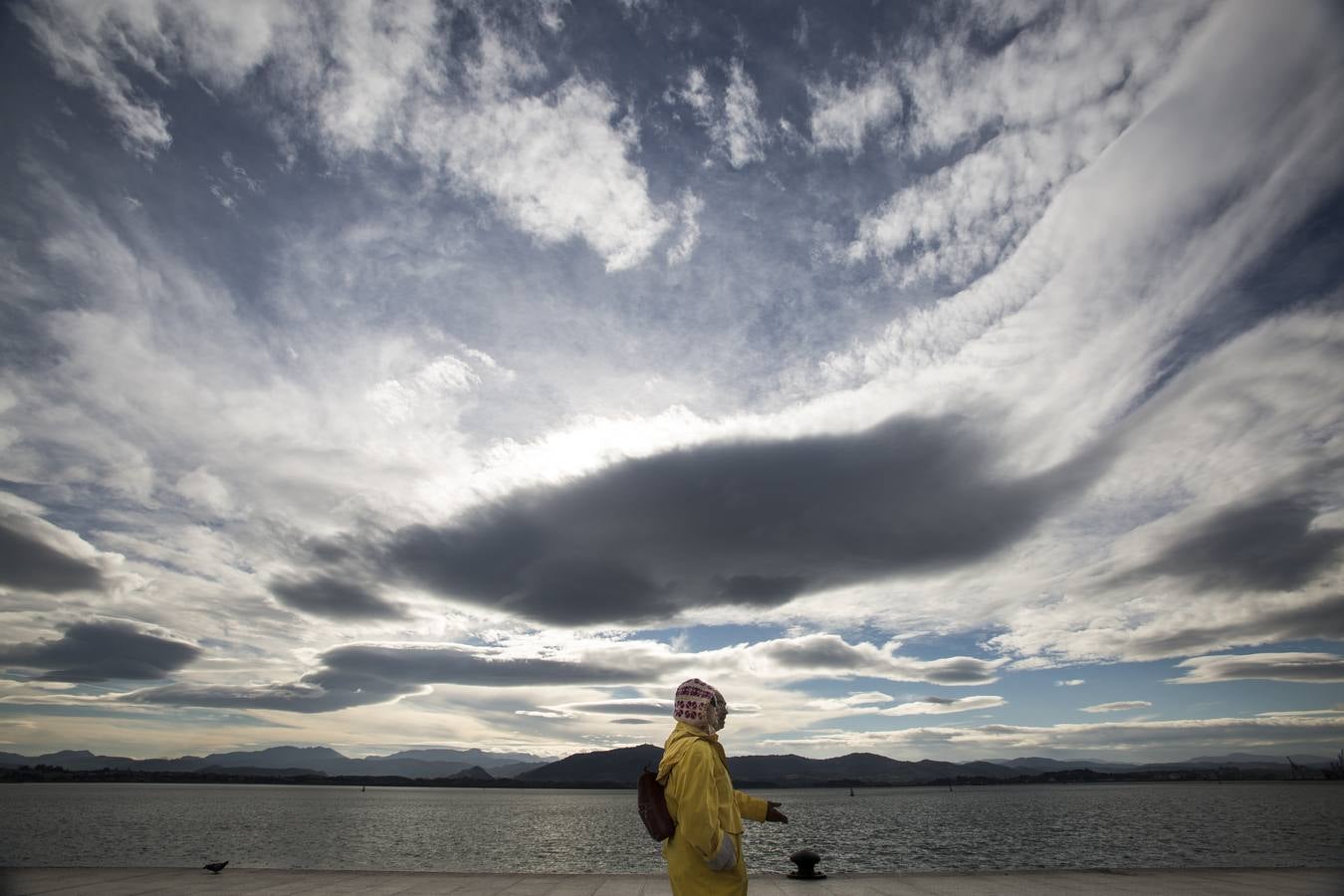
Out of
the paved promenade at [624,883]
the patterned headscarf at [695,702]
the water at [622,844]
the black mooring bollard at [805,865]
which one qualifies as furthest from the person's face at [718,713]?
the water at [622,844]

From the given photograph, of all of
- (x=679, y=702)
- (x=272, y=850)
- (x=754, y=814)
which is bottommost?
(x=272, y=850)

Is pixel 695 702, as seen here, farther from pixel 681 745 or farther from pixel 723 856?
pixel 723 856

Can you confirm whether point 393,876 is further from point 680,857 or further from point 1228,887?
point 1228,887

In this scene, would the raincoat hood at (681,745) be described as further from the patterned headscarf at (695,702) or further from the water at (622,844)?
the water at (622,844)

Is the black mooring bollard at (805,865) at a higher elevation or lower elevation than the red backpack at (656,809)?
lower

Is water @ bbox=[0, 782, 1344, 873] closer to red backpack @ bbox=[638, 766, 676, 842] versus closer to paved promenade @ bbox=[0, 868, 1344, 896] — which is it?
paved promenade @ bbox=[0, 868, 1344, 896]

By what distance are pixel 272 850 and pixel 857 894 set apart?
66.7 metres

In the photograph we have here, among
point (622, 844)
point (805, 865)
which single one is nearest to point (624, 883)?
point (805, 865)

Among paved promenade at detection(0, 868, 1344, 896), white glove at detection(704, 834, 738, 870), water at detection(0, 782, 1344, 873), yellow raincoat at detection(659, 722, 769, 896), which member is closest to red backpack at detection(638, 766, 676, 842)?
yellow raincoat at detection(659, 722, 769, 896)

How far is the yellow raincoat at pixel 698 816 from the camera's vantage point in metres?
4.52

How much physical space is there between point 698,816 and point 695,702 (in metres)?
0.87

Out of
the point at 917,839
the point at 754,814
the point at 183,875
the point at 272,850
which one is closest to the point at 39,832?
the point at 272,850

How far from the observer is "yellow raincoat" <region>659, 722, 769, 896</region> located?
452 centimetres

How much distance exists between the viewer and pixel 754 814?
545cm
